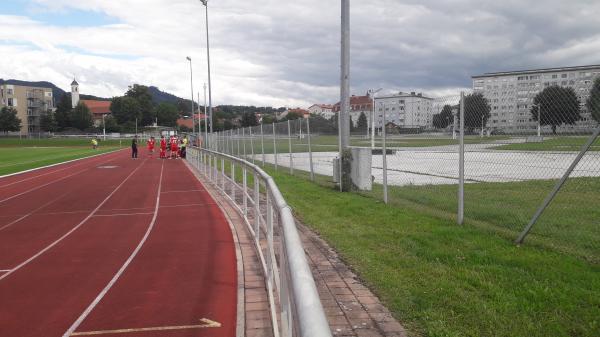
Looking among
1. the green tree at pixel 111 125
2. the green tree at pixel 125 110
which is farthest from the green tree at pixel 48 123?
the green tree at pixel 125 110

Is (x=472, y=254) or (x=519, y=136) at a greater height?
(x=519, y=136)

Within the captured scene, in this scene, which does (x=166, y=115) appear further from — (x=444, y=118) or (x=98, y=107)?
(x=444, y=118)

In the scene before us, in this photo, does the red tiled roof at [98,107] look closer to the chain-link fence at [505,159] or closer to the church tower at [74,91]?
the church tower at [74,91]

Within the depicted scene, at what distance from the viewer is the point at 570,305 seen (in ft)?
15.0

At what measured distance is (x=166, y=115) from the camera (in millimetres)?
143000

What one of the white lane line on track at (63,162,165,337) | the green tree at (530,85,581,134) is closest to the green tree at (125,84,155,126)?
the white lane line on track at (63,162,165,337)

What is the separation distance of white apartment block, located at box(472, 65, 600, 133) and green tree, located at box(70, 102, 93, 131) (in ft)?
397

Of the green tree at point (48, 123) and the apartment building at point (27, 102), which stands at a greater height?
the apartment building at point (27, 102)

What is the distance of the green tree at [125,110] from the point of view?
424 feet

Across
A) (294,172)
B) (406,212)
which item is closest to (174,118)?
(294,172)

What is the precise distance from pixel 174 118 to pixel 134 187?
133012mm

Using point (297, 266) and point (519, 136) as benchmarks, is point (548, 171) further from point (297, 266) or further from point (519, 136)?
point (297, 266)

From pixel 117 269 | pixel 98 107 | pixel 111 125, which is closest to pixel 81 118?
pixel 111 125

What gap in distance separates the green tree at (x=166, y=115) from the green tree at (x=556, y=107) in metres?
140
